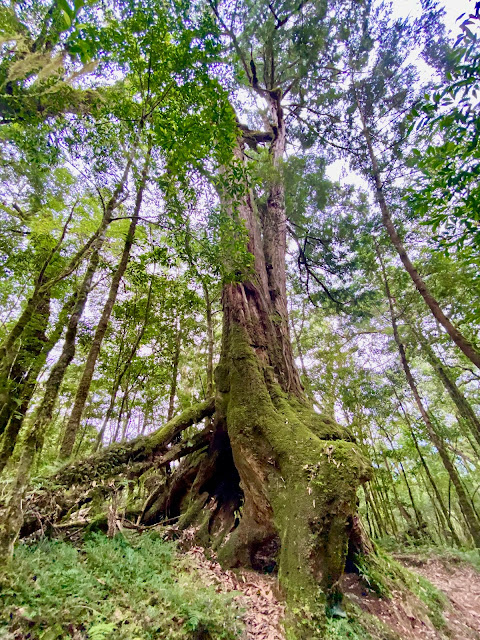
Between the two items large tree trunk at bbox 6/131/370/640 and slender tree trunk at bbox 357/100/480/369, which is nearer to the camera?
large tree trunk at bbox 6/131/370/640

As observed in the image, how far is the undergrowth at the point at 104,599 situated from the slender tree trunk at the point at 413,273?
5.25 m

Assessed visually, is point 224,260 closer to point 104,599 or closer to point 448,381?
point 104,599

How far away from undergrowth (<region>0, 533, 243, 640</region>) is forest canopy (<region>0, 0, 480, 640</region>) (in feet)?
0.18

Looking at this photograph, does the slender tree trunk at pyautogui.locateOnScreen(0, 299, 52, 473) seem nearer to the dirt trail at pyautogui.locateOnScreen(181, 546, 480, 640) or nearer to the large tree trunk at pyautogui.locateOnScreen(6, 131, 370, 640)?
the large tree trunk at pyautogui.locateOnScreen(6, 131, 370, 640)

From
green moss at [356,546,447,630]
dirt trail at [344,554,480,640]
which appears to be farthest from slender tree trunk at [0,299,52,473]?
green moss at [356,546,447,630]

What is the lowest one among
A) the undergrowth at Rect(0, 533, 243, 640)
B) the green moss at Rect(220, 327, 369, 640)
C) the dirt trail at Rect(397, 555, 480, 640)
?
the dirt trail at Rect(397, 555, 480, 640)

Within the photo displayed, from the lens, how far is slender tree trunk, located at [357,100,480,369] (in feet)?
16.5

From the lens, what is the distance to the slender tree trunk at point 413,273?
502 cm

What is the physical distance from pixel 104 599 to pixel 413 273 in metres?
6.98

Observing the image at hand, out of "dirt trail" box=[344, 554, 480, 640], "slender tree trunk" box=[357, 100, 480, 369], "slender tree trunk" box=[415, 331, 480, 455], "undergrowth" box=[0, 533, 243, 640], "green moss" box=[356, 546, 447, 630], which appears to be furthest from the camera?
"slender tree trunk" box=[415, 331, 480, 455]

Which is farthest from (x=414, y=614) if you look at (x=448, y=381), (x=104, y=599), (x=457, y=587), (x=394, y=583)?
(x=448, y=381)

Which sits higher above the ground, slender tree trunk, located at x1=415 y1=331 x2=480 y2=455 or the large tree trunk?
slender tree trunk, located at x1=415 y1=331 x2=480 y2=455

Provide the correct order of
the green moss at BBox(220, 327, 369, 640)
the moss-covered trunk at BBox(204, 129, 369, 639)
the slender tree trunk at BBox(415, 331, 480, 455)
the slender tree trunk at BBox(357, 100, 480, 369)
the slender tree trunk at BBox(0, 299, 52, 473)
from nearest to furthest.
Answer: the green moss at BBox(220, 327, 369, 640) < the moss-covered trunk at BBox(204, 129, 369, 639) < the slender tree trunk at BBox(357, 100, 480, 369) < the slender tree trunk at BBox(0, 299, 52, 473) < the slender tree trunk at BBox(415, 331, 480, 455)

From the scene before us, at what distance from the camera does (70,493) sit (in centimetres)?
383
